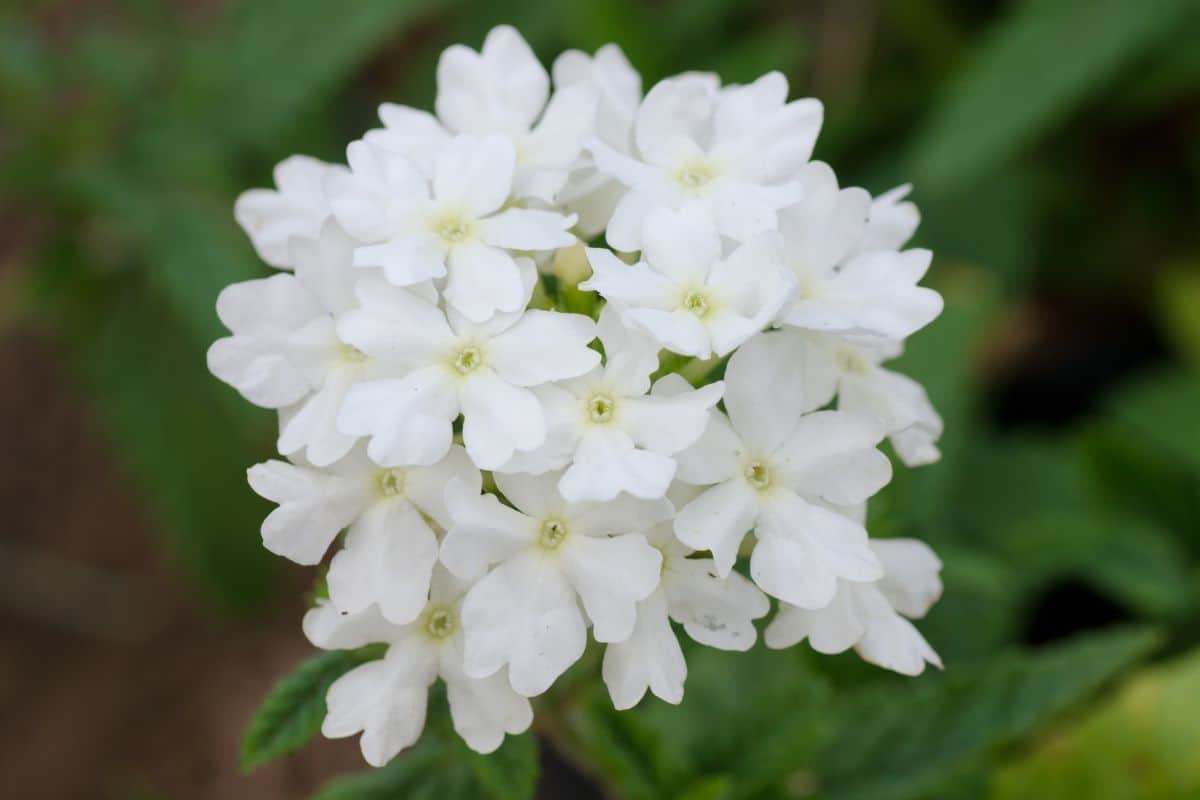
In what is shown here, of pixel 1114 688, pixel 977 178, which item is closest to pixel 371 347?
pixel 1114 688

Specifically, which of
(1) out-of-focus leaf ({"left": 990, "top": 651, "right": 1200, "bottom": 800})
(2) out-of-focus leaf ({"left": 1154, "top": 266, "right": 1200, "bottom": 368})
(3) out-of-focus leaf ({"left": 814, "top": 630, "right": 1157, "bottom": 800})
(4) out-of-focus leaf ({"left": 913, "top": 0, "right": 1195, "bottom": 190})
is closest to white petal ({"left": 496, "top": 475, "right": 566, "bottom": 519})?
(3) out-of-focus leaf ({"left": 814, "top": 630, "right": 1157, "bottom": 800})

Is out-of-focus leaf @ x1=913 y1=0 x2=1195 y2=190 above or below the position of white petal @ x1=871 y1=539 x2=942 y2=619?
above

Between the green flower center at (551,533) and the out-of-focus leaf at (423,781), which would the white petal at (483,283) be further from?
the out-of-focus leaf at (423,781)

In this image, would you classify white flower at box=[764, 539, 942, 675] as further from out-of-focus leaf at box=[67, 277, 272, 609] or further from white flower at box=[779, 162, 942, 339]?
out-of-focus leaf at box=[67, 277, 272, 609]

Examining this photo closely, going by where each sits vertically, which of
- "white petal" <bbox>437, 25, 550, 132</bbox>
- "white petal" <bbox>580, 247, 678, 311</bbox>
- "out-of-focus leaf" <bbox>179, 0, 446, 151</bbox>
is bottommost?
"white petal" <bbox>580, 247, 678, 311</bbox>

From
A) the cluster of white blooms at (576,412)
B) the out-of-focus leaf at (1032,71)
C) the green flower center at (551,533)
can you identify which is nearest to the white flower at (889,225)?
the cluster of white blooms at (576,412)

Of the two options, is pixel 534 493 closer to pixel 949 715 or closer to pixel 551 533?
pixel 551 533

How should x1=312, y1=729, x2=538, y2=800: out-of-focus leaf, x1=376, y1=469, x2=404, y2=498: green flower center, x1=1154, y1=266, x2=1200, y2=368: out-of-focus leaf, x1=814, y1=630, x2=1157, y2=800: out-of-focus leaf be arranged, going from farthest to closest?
x1=1154, y1=266, x2=1200, y2=368: out-of-focus leaf → x1=814, y1=630, x2=1157, y2=800: out-of-focus leaf → x1=312, y1=729, x2=538, y2=800: out-of-focus leaf → x1=376, y1=469, x2=404, y2=498: green flower center

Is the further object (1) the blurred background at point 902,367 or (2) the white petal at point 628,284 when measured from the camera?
(1) the blurred background at point 902,367
